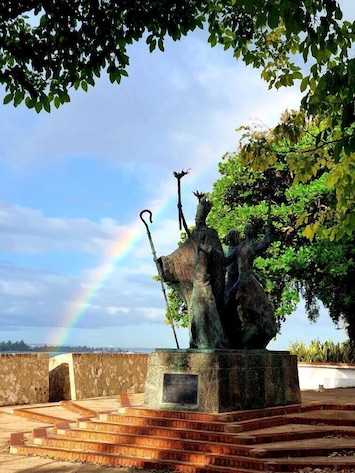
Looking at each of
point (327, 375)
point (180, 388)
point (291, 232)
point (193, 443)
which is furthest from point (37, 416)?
point (291, 232)

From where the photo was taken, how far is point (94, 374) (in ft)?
59.2

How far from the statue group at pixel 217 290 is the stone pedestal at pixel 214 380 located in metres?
0.52

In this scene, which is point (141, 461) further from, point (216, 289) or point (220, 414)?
point (216, 289)

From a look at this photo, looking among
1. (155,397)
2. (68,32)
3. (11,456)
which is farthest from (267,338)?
(68,32)

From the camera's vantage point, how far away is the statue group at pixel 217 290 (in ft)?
37.7

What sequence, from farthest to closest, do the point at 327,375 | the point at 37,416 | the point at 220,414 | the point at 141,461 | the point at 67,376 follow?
1. the point at 327,375
2. the point at 67,376
3. the point at 37,416
4. the point at 220,414
5. the point at 141,461

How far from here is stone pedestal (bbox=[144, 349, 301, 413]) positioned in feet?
34.6

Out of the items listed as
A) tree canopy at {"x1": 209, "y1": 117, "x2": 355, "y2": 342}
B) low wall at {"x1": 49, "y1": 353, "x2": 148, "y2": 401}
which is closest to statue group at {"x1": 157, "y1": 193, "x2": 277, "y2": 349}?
low wall at {"x1": 49, "y1": 353, "x2": 148, "y2": 401}

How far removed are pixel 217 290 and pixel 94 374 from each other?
288 inches

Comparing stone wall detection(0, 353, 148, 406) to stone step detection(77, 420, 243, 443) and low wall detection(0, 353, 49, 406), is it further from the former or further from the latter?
stone step detection(77, 420, 243, 443)

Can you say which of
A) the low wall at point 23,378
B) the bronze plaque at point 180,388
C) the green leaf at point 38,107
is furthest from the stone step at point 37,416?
the green leaf at point 38,107

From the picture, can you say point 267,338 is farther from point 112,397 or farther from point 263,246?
point 112,397

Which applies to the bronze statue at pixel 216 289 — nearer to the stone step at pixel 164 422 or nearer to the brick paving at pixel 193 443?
the brick paving at pixel 193 443

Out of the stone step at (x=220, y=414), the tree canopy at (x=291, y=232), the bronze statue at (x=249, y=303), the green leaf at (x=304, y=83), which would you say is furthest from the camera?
the tree canopy at (x=291, y=232)
